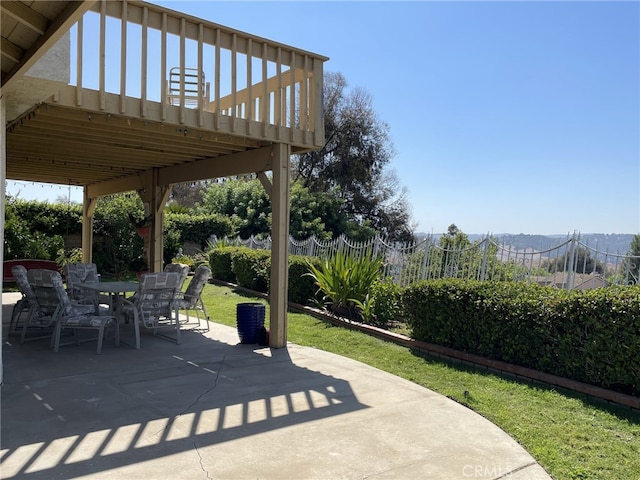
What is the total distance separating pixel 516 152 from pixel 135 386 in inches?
1009

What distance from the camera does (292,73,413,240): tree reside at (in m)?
30.0

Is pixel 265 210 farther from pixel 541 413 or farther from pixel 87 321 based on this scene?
pixel 541 413

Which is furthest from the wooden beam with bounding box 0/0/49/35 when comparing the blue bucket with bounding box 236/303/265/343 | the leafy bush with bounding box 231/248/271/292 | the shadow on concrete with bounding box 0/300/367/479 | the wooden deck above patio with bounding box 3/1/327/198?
the leafy bush with bounding box 231/248/271/292

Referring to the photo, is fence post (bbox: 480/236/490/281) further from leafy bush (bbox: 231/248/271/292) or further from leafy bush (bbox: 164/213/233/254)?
leafy bush (bbox: 164/213/233/254)

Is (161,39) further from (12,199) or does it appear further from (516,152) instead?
(516,152)

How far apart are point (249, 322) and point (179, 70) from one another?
3.47 m

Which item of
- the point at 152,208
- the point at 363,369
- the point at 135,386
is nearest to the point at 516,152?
the point at 152,208

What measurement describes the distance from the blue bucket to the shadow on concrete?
413 millimetres

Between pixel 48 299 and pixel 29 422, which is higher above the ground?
pixel 48 299

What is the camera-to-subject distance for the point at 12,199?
16.5 metres

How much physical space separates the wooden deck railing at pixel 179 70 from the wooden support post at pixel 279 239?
1.07ft

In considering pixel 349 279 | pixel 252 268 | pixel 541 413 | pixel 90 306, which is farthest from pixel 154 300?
pixel 252 268

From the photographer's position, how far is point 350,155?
30094mm

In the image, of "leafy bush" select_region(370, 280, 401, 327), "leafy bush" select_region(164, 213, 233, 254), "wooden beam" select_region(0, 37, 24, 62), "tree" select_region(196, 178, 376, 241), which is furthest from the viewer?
"tree" select_region(196, 178, 376, 241)
